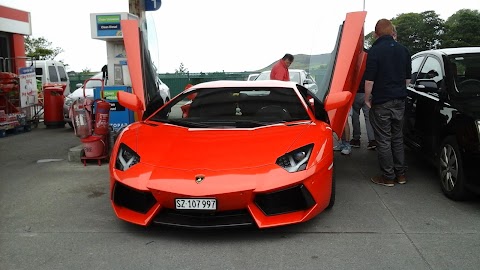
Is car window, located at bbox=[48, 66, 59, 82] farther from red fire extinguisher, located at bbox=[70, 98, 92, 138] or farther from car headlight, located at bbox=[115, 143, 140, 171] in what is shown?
car headlight, located at bbox=[115, 143, 140, 171]

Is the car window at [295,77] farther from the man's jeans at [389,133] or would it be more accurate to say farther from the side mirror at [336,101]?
the side mirror at [336,101]

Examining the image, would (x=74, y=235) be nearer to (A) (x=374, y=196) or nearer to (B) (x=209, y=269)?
(B) (x=209, y=269)

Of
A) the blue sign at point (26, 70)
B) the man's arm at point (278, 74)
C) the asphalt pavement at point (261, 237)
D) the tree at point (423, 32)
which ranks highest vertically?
the tree at point (423, 32)

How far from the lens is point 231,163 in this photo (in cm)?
371

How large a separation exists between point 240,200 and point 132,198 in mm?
974

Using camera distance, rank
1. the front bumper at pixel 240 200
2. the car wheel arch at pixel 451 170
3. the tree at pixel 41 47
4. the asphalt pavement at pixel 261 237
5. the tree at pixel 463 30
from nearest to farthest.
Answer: the asphalt pavement at pixel 261 237 < the front bumper at pixel 240 200 < the car wheel arch at pixel 451 170 < the tree at pixel 463 30 < the tree at pixel 41 47

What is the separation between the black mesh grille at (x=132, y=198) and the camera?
12.1 feet

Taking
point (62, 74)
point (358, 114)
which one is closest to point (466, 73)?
point (358, 114)

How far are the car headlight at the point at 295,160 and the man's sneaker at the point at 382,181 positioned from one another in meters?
1.85

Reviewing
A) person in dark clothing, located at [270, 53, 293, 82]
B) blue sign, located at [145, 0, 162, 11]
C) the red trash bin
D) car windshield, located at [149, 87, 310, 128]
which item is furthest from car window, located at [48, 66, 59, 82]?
car windshield, located at [149, 87, 310, 128]

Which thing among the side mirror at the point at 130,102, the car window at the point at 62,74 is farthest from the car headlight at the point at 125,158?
the car window at the point at 62,74

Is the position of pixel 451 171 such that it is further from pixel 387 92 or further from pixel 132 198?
pixel 132 198

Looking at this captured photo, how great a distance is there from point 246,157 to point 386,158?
216 centimetres

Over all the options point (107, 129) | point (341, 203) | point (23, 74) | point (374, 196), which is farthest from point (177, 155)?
point (23, 74)
